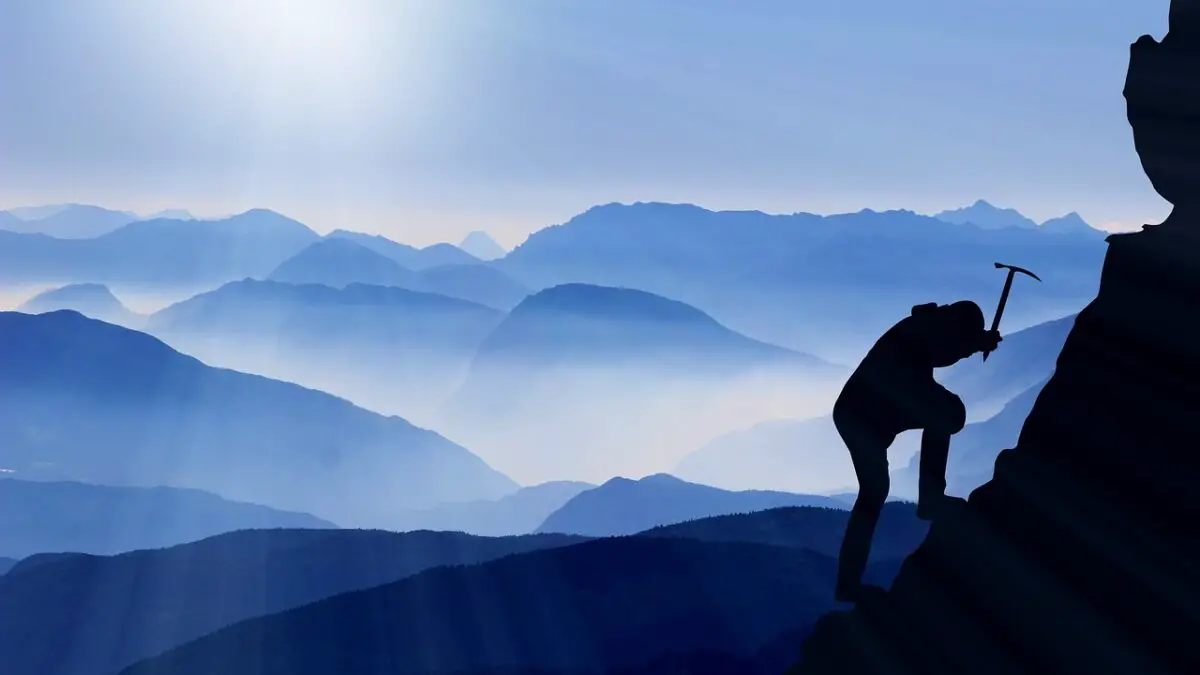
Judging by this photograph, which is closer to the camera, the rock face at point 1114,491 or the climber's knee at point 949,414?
the rock face at point 1114,491

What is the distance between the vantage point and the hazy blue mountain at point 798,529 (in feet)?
268

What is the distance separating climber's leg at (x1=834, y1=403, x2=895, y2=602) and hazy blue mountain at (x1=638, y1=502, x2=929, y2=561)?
72.4m

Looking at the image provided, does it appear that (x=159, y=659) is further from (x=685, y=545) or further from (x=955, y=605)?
(x=955, y=605)

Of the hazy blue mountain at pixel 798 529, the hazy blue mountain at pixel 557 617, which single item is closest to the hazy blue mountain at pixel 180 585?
the hazy blue mountain at pixel 557 617

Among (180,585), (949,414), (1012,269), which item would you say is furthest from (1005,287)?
(180,585)

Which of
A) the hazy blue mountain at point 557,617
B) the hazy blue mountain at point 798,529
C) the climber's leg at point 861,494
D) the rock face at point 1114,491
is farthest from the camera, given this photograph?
the hazy blue mountain at point 798,529

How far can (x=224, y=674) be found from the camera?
71.8 meters

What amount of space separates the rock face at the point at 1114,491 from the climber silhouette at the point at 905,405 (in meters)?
0.90

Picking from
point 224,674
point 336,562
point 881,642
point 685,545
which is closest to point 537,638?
point 685,545

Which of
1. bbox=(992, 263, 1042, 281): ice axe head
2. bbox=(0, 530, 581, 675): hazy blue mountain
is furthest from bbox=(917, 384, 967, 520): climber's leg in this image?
bbox=(0, 530, 581, 675): hazy blue mountain

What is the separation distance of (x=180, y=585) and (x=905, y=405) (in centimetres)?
12145

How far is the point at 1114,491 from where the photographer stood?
6.24 meters

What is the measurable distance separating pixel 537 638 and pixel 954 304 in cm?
6928

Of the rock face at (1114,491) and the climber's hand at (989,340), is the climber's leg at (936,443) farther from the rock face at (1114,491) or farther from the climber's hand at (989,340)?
the rock face at (1114,491)
